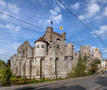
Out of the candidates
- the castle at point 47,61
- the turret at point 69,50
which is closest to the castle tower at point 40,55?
the castle at point 47,61

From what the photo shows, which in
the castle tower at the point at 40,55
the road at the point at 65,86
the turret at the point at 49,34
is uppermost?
the turret at the point at 49,34

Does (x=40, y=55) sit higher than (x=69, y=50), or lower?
lower

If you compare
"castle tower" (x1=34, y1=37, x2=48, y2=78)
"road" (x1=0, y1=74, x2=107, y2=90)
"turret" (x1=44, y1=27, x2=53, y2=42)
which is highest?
"turret" (x1=44, y1=27, x2=53, y2=42)

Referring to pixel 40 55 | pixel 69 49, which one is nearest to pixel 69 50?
pixel 69 49

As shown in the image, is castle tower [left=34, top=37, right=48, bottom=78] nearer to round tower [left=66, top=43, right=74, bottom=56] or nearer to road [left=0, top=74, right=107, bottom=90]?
round tower [left=66, top=43, right=74, bottom=56]

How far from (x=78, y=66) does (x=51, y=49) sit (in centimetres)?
976

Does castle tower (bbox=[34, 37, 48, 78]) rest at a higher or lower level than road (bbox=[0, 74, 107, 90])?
higher

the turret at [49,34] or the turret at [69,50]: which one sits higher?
the turret at [49,34]

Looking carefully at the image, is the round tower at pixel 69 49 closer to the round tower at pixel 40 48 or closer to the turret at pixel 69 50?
the turret at pixel 69 50

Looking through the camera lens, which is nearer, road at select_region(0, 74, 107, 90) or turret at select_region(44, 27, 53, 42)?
road at select_region(0, 74, 107, 90)

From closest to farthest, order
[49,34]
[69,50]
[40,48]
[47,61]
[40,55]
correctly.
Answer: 1. [47,61]
2. [40,55]
3. [40,48]
4. [69,50]
5. [49,34]

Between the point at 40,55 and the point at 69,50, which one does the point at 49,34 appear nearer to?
the point at 69,50

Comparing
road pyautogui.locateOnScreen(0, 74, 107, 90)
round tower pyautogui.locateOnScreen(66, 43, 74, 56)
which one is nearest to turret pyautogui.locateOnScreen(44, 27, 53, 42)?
round tower pyautogui.locateOnScreen(66, 43, 74, 56)

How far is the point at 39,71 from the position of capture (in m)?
33.9
